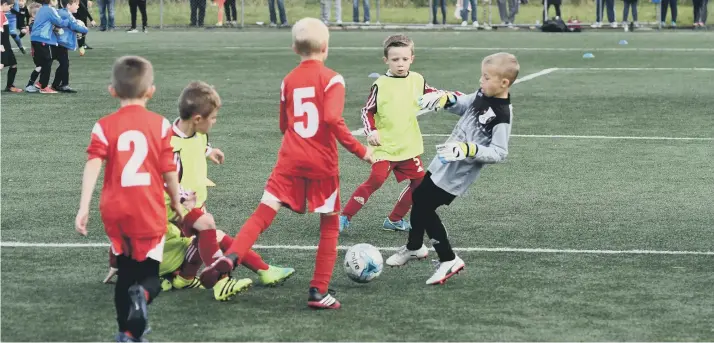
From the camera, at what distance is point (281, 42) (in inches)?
1275

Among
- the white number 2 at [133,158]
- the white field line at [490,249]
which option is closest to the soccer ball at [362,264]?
the white field line at [490,249]

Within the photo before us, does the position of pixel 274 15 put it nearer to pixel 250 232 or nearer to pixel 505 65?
pixel 505 65

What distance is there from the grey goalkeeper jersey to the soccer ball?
0.57m

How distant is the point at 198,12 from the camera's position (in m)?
41.1

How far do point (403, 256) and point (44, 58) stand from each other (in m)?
12.7

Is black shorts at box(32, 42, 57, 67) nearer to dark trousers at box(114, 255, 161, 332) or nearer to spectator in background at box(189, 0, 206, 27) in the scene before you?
dark trousers at box(114, 255, 161, 332)

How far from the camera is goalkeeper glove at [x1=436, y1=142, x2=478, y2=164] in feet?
23.5

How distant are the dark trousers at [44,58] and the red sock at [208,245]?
12.9m

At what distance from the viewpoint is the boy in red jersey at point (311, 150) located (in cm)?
694

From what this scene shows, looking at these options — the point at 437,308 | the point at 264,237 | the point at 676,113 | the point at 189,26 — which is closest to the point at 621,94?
the point at 676,113

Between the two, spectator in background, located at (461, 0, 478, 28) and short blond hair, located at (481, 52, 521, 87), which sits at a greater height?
short blond hair, located at (481, 52, 521, 87)

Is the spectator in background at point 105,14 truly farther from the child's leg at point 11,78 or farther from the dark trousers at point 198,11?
the child's leg at point 11,78

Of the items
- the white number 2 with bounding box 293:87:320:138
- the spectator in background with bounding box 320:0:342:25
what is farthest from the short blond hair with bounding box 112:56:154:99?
the spectator in background with bounding box 320:0:342:25

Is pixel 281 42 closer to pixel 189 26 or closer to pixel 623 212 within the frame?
pixel 189 26
